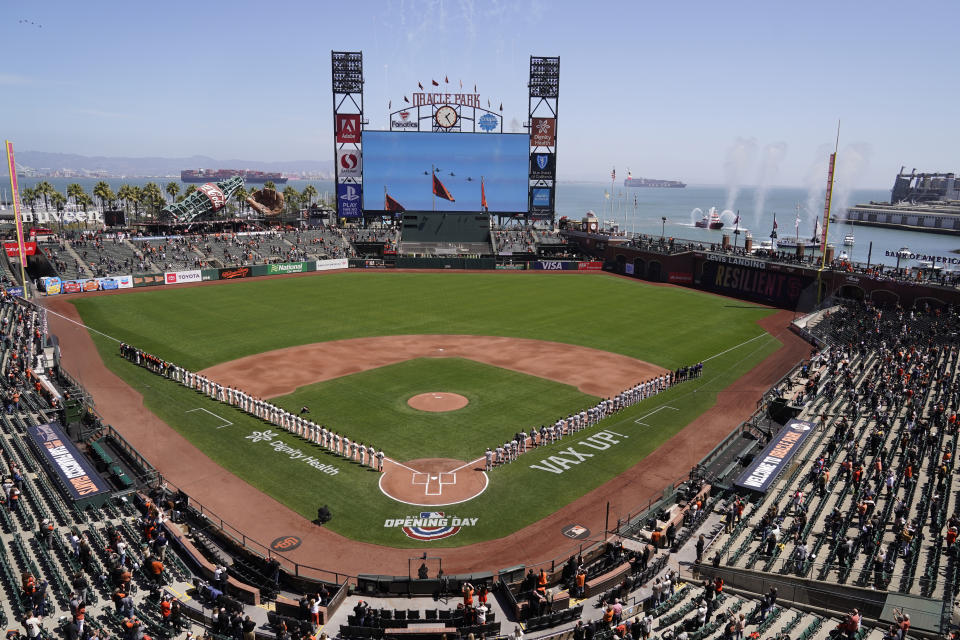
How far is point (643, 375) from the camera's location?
3856 cm

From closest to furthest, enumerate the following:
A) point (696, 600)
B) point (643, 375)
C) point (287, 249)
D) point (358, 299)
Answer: point (696, 600)
point (643, 375)
point (358, 299)
point (287, 249)

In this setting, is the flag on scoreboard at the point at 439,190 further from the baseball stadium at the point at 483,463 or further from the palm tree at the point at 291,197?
the palm tree at the point at 291,197

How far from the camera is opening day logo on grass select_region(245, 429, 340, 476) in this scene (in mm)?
25875

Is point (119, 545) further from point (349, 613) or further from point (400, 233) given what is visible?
point (400, 233)

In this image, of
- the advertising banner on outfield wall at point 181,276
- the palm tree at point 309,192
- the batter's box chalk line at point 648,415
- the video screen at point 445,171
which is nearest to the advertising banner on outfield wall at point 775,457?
the batter's box chalk line at point 648,415

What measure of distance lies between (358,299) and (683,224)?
15929 cm

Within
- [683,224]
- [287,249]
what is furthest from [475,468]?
[683,224]

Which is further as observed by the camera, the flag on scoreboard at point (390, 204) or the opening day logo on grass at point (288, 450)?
the flag on scoreboard at point (390, 204)

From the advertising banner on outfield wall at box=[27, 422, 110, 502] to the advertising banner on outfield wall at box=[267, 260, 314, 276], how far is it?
52.4 metres

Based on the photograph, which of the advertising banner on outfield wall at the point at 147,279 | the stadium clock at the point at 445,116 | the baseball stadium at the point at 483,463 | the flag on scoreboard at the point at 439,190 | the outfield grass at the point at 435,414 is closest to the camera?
the baseball stadium at the point at 483,463

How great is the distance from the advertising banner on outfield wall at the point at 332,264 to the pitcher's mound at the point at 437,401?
51.3 m

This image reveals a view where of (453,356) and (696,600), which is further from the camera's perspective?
(453,356)

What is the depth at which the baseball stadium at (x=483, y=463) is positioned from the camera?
16.6m

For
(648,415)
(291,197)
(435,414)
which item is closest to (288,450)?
(435,414)
